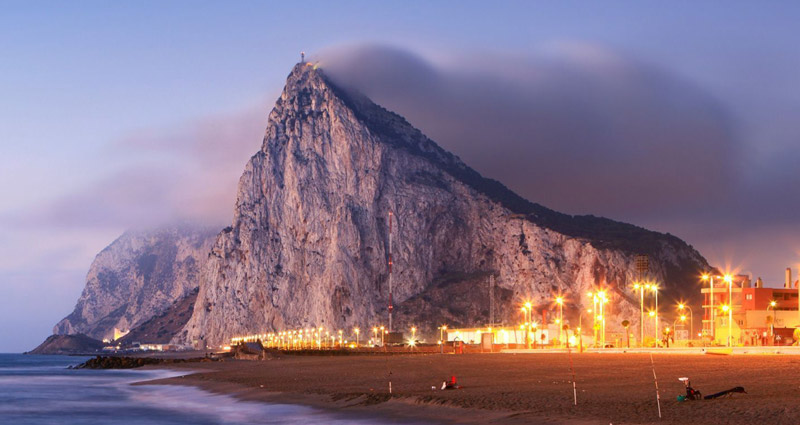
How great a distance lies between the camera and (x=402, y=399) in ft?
127

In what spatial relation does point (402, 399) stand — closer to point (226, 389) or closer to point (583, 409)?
point (583, 409)

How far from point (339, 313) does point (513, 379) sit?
155259mm

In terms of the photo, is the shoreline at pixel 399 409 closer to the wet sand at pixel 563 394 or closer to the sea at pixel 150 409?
the wet sand at pixel 563 394

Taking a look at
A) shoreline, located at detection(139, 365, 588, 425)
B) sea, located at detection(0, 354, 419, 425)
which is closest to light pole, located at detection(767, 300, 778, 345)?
shoreline, located at detection(139, 365, 588, 425)

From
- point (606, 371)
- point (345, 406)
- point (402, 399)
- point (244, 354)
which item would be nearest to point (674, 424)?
point (402, 399)

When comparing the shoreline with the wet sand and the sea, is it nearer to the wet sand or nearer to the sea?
the wet sand

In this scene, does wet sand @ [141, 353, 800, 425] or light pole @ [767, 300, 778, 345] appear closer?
wet sand @ [141, 353, 800, 425]

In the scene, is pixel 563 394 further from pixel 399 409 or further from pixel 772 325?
pixel 772 325

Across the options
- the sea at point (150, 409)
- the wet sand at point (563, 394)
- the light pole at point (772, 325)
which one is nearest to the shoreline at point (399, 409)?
the wet sand at point (563, 394)

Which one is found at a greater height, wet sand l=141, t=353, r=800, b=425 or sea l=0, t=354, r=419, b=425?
wet sand l=141, t=353, r=800, b=425

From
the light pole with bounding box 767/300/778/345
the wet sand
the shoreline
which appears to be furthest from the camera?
the light pole with bounding box 767/300/778/345

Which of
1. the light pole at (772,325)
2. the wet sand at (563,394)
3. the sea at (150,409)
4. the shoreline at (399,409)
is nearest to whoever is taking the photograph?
the wet sand at (563,394)

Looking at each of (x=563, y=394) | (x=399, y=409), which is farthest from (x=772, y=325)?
(x=399, y=409)

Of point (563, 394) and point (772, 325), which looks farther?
point (772, 325)
